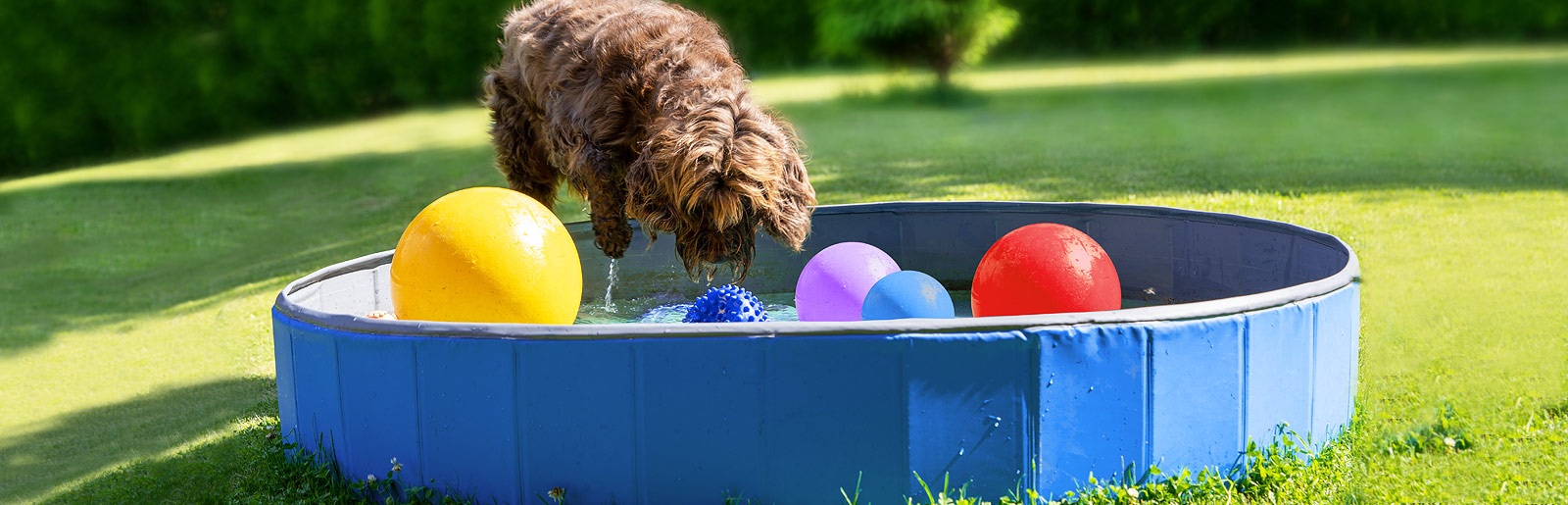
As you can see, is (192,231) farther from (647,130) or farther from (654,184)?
(654,184)

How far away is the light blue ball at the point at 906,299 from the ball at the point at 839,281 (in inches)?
11.2

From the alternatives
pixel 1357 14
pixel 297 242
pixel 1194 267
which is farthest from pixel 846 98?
pixel 1194 267

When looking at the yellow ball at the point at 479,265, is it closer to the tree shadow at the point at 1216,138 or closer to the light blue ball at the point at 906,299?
the light blue ball at the point at 906,299

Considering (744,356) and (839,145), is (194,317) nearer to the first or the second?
(744,356)

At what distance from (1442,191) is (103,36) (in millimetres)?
21508

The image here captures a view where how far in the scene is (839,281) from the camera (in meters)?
5.67

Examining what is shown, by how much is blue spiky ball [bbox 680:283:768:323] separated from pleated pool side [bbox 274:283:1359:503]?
1.76m

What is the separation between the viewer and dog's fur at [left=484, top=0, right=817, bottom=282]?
4965mm

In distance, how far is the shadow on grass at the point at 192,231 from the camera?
983 cm

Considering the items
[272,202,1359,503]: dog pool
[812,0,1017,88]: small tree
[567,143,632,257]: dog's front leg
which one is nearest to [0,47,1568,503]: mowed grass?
[272,202,1359,503]: dog pool

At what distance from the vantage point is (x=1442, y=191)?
10828 mm

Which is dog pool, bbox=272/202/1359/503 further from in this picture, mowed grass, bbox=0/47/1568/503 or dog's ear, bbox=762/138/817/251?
dog's ear, bbox=762/138/817/251

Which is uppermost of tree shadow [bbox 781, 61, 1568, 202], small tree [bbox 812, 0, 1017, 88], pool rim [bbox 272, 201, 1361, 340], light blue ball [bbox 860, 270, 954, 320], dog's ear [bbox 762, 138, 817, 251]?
small tree [bbox 812, 0, 1017, 88]

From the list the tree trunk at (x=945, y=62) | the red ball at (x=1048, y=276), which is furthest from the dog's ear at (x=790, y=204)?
the tree trunk at (x=945, y=62)
